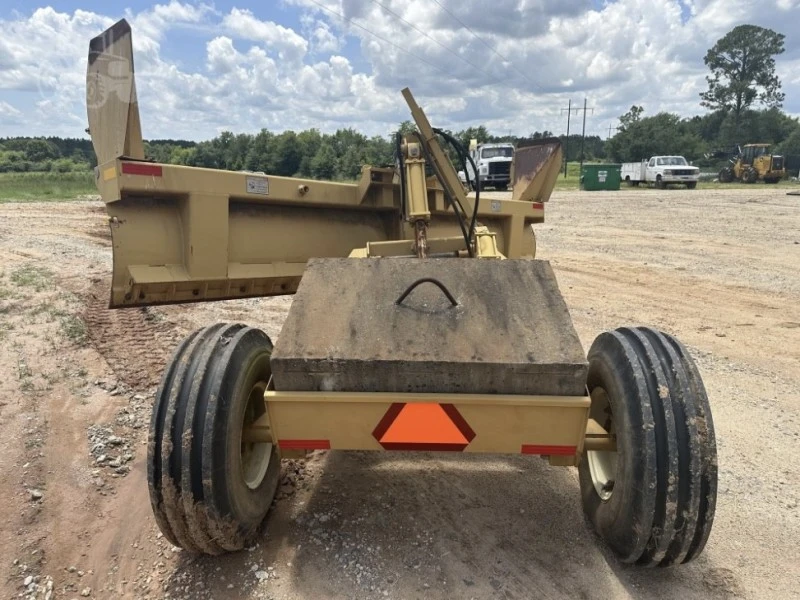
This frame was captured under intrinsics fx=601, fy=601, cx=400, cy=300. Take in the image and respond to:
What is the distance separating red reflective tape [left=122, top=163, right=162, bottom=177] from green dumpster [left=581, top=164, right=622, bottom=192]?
103ft

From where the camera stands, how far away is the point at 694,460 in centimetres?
240

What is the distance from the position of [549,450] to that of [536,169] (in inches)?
150

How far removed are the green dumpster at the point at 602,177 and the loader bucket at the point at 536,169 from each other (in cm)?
2822

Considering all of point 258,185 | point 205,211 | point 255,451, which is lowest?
point 255,451

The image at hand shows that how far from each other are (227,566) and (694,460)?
6.87ft

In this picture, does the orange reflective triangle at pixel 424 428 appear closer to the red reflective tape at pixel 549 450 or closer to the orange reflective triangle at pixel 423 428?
the orange reflective triangle at pixel 423 428

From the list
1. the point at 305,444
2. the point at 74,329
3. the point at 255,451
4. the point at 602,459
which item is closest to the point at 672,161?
the point at 74,329

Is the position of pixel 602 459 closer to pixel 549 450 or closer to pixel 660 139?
pixel 549 450

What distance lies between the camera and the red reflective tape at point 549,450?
252cm

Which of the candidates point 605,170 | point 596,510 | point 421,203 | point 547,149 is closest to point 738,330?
point 547,149

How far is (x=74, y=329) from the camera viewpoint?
20.0ft

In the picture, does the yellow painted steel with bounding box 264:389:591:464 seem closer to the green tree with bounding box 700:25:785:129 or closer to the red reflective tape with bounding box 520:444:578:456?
the red reflective tape with bounding box 520:444:578:456

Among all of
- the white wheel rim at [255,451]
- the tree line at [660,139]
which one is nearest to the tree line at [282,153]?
the tree line at [660,139]

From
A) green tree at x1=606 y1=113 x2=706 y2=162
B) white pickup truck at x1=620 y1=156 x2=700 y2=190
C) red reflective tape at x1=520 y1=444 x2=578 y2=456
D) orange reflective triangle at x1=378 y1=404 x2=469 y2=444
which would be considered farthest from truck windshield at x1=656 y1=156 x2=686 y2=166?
orange reflective triangle at x1=378 y1=404 x2=469 y2=444
